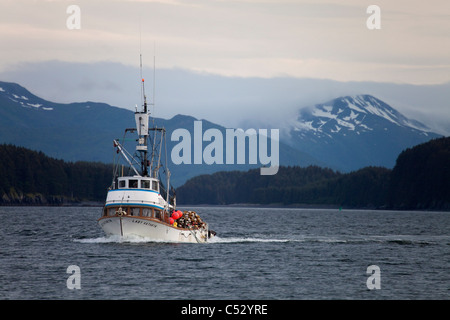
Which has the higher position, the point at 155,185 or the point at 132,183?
the point at 132,183

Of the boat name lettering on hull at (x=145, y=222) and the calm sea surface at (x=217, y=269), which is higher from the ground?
the boat name lettering on hull at (x=145, y=222)

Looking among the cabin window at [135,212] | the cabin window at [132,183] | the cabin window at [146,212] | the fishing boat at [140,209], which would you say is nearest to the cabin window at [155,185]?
the fishing boat at [140,209]

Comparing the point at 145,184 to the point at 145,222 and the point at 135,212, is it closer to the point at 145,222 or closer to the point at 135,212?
the point at 135,212

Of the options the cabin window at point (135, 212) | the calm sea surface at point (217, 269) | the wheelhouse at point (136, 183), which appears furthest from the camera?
the wheelhouse at point (136, 183)

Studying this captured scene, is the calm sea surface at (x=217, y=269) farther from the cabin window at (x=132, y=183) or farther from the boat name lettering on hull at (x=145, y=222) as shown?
the cabin window at (x=132, y=183)

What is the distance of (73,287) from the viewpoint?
53.2 meters

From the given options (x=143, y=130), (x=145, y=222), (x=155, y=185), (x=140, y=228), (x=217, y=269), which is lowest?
(x=217, y=269)

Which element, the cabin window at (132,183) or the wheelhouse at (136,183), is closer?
the wheelhouse at (136,183)

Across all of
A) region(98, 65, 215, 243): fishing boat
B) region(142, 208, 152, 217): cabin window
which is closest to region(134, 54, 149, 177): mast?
region(98, 65, 215, 243): fishing boat

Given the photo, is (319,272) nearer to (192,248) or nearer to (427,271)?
(427,271)

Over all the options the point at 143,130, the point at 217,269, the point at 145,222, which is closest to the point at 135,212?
the point at 145,222

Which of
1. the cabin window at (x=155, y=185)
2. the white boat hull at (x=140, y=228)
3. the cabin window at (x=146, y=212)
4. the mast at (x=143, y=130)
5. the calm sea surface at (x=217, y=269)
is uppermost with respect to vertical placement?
the mast at (x=143, y=130)
